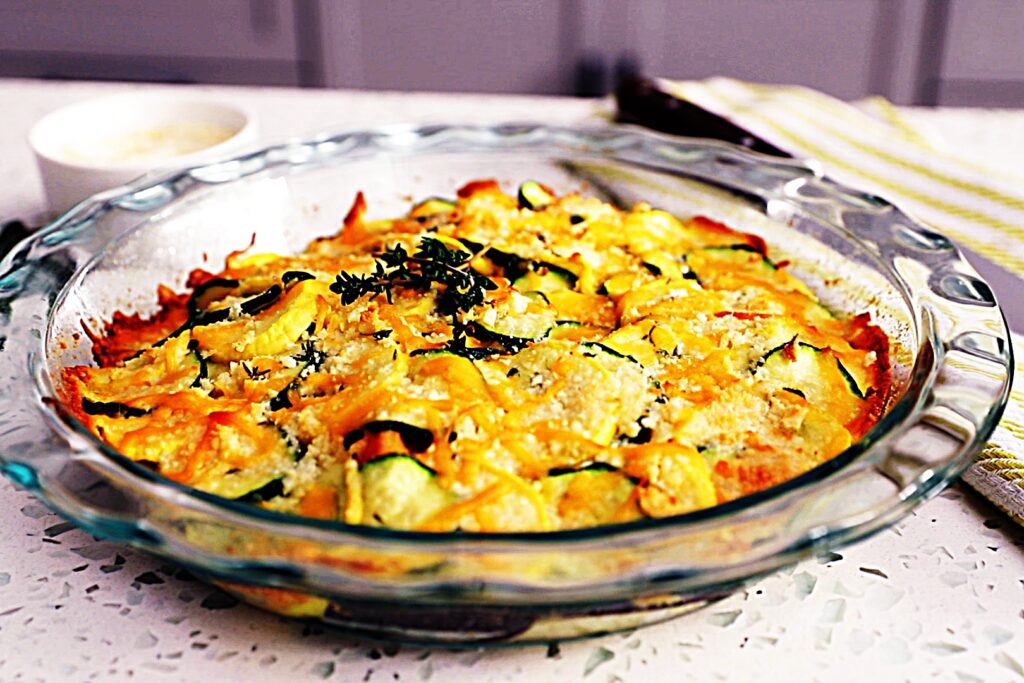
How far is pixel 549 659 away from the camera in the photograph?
1507mm

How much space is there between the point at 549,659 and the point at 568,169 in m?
1.34

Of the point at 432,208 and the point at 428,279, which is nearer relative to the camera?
the point at 428,279

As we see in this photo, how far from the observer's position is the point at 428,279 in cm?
188

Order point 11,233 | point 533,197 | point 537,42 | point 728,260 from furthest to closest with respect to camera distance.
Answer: point 537,42
point 11,233
point 533,197
point 728,260

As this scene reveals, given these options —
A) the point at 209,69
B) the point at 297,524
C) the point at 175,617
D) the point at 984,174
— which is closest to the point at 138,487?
the point at 297,524

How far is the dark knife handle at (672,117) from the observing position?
2678 mm

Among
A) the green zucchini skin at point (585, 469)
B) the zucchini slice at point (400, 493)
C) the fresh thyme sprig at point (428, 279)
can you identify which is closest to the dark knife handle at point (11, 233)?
the fresh thyme sprig at point (428, 279)

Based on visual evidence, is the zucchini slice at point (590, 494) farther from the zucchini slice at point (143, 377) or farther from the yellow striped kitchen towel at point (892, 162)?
the yellow striped kitchen towel at point (892, 162)

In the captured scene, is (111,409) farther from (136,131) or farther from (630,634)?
(136,131)

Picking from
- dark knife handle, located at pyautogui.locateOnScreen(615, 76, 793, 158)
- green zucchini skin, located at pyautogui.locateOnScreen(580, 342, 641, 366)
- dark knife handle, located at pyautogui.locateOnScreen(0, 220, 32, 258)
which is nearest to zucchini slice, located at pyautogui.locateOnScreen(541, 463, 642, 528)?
green zucchini skin, located at pyautogui.locateOnScreen(580, 342, 641, 366)

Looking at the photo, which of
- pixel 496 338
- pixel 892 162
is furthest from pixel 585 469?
pixel 892 162

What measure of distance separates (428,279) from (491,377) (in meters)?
0.27

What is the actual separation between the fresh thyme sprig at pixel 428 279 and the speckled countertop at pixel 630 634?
55 centimetres

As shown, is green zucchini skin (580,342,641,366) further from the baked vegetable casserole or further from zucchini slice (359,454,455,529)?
zucchini slice (359,454,455,529)
